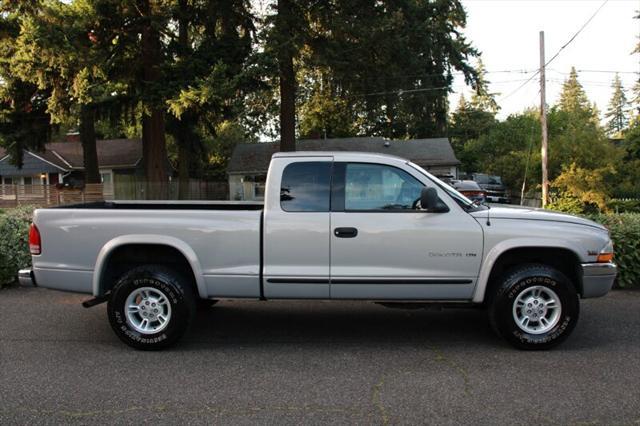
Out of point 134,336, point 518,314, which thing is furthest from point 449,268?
point 134,336

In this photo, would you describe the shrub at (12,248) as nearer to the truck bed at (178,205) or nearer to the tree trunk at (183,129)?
the truck bed at (178,205)

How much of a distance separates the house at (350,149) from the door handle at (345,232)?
32626mm

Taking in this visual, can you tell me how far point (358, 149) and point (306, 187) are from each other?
3346 centimetres

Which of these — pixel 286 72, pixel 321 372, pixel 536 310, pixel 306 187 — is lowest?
pixel 321 372

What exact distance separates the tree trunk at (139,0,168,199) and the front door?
1782 centimetres

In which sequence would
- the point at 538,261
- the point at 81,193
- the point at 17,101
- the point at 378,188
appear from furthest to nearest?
the point at 81,193, the point at 17,101, the point at 538,261, the point at 378,188

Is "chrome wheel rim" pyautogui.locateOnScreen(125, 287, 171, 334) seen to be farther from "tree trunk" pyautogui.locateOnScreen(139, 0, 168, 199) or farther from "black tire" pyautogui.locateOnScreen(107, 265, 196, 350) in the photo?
"tree trunk" pyautogui.locateOnScreen(139, 0, 168, 199)

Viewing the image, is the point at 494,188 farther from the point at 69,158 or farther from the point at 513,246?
the point at 69,158

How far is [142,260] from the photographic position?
5547 mm

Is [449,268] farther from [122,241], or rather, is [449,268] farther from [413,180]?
[122,241]

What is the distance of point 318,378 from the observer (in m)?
4.52

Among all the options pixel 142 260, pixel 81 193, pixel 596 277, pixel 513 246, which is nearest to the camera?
pixel 513 246

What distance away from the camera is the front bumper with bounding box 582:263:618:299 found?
5176mm

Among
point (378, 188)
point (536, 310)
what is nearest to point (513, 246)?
point (536, 310)
